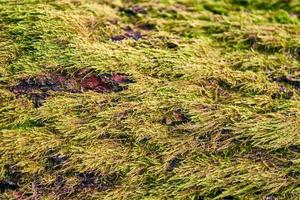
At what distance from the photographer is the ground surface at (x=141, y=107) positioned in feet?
6.76

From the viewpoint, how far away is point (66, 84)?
7.50 feet

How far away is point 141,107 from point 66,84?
44 centimetres

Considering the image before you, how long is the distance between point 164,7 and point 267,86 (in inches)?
36.2

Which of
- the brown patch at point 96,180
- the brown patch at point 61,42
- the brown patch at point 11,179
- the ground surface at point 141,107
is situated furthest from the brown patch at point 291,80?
the brown patch at point 11,179

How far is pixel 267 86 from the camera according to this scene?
2354 millimetres

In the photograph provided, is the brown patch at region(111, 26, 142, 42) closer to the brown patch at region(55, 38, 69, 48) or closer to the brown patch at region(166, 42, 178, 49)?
the brown patch at region(166, 42, 178, 49)

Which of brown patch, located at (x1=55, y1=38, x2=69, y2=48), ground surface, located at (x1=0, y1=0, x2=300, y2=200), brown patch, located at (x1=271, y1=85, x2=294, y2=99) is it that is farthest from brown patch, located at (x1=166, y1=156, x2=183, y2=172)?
brown patch, located at (x1=55, y1=38, x2=69, y2=48)

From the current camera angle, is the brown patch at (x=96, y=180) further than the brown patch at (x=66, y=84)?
No

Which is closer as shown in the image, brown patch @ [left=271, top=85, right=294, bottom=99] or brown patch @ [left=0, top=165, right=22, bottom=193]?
brown patch @ [left=0, top=165, right=22, bottom=193]

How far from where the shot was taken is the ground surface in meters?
2.06

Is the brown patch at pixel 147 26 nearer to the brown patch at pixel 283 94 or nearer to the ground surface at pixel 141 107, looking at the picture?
the ground surface at pixel 141 107

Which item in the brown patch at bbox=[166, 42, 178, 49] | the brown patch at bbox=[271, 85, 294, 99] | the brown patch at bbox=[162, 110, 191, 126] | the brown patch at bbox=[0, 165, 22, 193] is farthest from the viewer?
the brown patch at bbox=[166, 42, 178, 49]

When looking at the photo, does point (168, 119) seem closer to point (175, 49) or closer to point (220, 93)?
point (220, 93)

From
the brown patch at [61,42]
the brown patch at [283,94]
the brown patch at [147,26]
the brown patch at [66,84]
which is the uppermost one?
the brown patch at [147,26]
